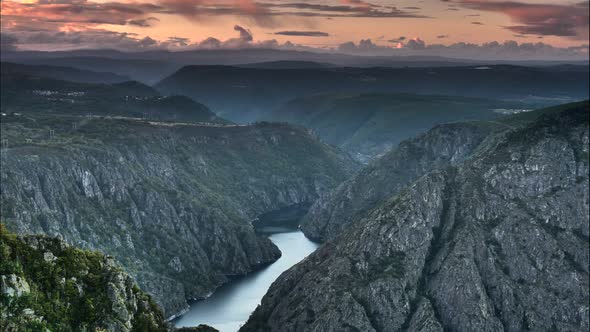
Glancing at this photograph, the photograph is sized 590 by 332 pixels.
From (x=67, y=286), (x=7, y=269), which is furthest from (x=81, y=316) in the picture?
(x=7, y=269)

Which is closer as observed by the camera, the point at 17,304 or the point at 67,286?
the point at 17,304

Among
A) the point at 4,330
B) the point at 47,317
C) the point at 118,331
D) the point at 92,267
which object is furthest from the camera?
the point at 92,267

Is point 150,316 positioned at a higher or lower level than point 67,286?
lower

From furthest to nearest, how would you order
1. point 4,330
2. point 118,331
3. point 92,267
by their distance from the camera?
point 92,267 < point 118,331 < point 4,330

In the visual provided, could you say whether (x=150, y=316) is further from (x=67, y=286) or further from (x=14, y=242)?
(x=14, y=242)

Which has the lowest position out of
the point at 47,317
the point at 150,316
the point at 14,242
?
the point at 150,316

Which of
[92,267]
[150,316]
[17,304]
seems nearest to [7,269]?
[17,304]

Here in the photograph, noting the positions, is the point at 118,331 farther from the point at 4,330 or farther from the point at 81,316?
the point at 4,330
